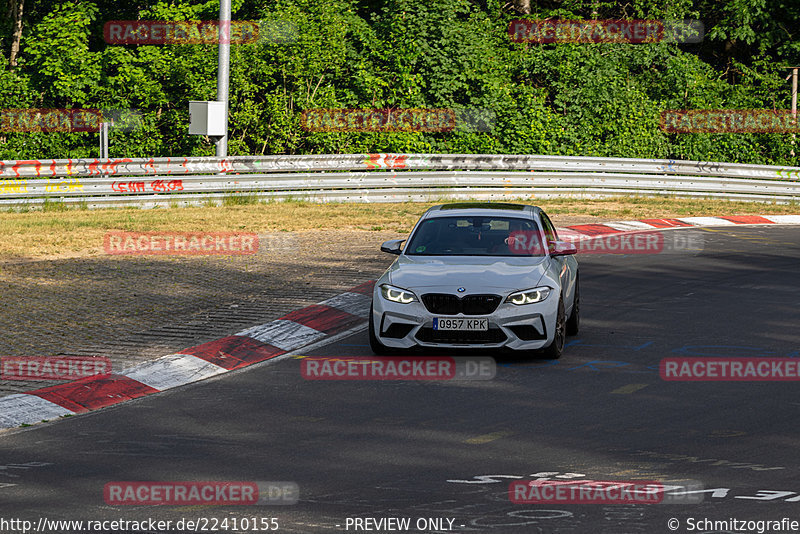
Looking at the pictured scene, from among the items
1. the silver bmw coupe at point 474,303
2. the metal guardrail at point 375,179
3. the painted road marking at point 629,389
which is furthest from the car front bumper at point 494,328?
the metal guardrail at point 375,179

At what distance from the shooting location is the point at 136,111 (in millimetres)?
28688

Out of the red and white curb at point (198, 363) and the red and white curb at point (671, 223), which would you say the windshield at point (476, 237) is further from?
the red and white curb at point (671, 223)

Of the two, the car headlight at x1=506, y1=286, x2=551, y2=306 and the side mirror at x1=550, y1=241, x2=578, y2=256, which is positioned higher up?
the side mirror at x1=550, y1=241, x2=578, y2=256

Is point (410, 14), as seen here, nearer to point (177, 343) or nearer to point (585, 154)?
point (585, 154)

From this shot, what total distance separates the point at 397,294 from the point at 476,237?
61.5 inches

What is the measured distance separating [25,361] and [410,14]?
22114 millimetres

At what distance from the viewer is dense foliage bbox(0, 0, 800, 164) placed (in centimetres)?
2847

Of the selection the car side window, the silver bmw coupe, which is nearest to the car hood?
the silver bmw coupe

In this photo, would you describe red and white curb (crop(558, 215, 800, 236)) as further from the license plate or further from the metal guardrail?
the license plate

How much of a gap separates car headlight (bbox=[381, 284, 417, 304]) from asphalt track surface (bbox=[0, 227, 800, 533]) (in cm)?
76

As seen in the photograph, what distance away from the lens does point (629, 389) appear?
9242 mm

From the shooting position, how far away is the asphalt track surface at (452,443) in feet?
19.9

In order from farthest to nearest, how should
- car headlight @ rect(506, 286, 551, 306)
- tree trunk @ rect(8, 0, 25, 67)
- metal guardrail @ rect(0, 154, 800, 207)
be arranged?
tree trunk @ rect(8, 0, 25, 67) → metal guardrail @ rect(0, 154, 800, 207) → car headlight @ rect(506, 286, 551, 306)

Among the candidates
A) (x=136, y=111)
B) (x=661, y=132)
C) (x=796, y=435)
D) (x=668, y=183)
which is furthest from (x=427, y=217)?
(x=661, y=132)
